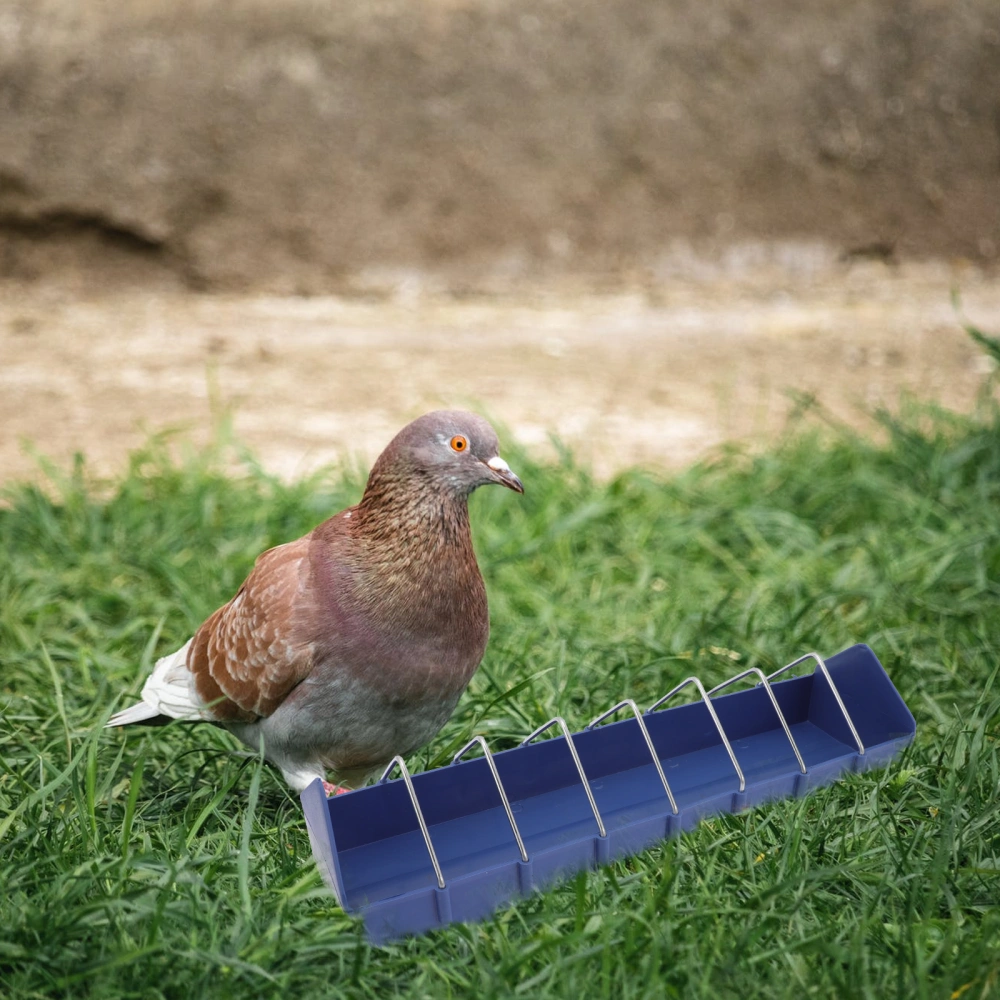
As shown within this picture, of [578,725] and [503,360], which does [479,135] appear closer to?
[503,360]

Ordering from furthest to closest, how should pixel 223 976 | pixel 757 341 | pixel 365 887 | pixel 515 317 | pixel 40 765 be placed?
pixel 515 317 < pixel 757 341 < pixel 40 765 < pixel 365 887 < pixel 223 976

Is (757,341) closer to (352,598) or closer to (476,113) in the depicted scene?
(476,113)

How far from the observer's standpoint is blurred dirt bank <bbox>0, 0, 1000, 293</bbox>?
639 cm

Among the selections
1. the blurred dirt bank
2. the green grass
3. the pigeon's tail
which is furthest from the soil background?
the pigeon's tail

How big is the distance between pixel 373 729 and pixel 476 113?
17.4 ft

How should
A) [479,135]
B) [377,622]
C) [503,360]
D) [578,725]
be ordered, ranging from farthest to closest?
1. [479,135]
2. [503,360]
3. [578,725]
4. [377,622]

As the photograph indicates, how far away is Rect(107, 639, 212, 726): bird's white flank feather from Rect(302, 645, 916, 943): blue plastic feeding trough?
0.48m

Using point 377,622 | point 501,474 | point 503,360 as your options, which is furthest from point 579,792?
point 503,360

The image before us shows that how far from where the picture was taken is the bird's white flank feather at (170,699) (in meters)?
2.37

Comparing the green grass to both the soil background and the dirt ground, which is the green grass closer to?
the dirt ground

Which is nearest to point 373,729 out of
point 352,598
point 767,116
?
point 352,598

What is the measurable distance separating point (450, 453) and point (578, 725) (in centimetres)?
87

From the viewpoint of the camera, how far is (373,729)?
217cm

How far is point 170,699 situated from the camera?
2393 mm
